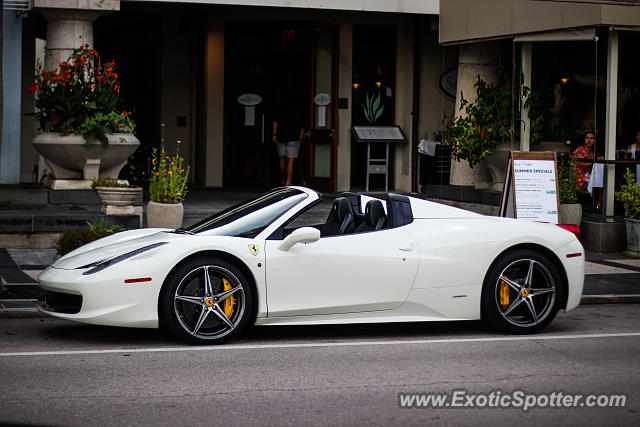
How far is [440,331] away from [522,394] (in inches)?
91.2

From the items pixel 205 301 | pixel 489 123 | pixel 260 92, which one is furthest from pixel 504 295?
pixel 260 92

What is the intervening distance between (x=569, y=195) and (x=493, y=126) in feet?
7.75

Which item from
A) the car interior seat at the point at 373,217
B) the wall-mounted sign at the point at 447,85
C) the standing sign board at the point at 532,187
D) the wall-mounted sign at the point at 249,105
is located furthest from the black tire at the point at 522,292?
the wall-mounted sign at the point at 249,105

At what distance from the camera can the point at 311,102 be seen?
21.6 meters

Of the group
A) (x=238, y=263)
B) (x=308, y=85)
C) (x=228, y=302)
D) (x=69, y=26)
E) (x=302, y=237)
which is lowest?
(x=228, y=302)

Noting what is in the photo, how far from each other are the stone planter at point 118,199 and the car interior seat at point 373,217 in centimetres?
623

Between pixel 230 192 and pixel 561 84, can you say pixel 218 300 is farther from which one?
pixel 230 192

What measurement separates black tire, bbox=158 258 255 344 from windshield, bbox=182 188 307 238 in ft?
1.32

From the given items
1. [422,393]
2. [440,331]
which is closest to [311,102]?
[440,331]

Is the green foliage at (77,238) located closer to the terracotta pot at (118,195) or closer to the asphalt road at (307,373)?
the terracotta pot at (118,195)

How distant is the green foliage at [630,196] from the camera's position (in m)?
13.9

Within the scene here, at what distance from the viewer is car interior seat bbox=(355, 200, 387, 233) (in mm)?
8156

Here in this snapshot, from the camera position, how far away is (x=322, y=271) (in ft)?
25.5

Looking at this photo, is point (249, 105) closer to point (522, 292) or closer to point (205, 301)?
point (522, 292)
